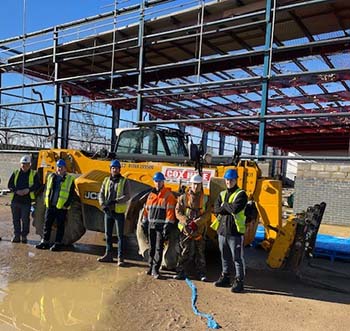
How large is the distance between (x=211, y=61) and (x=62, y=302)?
7.24 metres

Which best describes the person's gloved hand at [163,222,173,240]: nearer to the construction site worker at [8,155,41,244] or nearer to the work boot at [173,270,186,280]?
the work boot at [173,270,186,280]

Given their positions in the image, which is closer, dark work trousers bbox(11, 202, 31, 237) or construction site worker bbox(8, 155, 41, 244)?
construction site worker bbox(8, 155, 41, 244)

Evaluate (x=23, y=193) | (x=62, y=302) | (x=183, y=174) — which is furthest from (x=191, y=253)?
(x=23, y=193)

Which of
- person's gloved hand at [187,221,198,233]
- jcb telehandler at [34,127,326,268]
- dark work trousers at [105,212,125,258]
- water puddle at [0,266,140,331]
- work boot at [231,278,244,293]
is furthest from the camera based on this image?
dark work trousers at [105,212,125,258]

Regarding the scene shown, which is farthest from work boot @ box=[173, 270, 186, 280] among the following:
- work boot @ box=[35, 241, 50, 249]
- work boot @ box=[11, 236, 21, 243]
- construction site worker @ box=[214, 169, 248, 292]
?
work boot @ box=[11, 236, 21, 243]

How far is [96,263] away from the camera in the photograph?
6.59m

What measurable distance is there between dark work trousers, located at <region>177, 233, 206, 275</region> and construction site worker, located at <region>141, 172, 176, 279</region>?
0.28 m

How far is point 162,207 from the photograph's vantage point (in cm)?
600

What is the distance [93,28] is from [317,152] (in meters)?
24.1

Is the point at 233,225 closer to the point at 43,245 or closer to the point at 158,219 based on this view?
the point at 158,219

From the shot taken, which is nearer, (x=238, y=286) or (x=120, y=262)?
(x=238, y=286)

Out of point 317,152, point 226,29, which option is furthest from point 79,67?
point 317,152

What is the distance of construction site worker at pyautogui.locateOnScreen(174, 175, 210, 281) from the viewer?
588 centimetres

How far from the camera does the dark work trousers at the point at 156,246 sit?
602 cm
